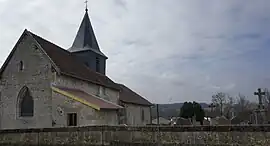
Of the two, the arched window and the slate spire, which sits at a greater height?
the slate spire

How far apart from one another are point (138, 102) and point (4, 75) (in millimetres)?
18688

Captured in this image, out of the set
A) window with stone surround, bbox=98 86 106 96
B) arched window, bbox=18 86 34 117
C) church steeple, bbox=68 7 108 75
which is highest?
church steeple, bbox=68 7 108 75

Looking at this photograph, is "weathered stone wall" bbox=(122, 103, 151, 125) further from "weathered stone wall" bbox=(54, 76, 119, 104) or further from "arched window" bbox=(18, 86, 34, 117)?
"arched window" bbox=(18, 86, 34, 117)

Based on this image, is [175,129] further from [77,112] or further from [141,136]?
[77,112]

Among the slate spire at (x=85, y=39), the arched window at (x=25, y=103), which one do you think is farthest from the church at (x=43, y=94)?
the slate spire at (x=85, y=39)

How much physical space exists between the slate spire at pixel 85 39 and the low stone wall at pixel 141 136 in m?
21.8

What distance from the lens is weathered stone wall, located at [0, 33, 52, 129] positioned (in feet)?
71.2

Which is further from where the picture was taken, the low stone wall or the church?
the church

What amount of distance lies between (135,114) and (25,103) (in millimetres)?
16664

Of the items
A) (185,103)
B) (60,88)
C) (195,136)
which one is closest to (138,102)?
(185,103)

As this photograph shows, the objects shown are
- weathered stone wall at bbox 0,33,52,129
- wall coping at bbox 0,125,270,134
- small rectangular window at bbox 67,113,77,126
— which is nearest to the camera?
wall coping at bbox 0,125,270,134

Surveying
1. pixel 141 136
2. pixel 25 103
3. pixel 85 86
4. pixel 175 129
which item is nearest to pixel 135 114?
pixel 85 86

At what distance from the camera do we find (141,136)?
1152 centimetres

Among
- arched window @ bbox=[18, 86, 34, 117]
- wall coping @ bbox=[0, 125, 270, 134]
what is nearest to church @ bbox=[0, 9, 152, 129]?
arched window @ bbox=[18, 86, 34, 117]
